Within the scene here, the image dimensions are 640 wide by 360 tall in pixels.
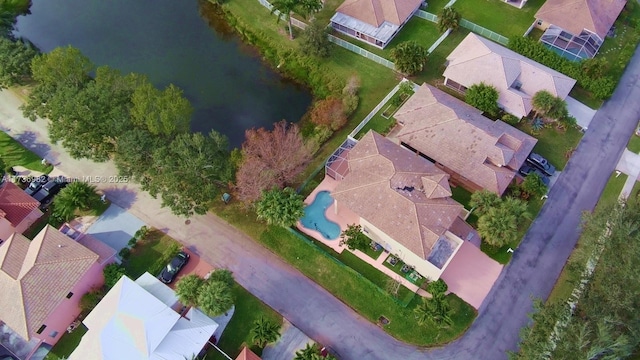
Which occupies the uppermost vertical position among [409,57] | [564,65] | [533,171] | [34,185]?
[564,65]

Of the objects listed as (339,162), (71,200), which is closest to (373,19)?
(339,162)

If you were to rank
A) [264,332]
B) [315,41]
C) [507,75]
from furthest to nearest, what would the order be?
[315,41]
[507,75]
[264,332]

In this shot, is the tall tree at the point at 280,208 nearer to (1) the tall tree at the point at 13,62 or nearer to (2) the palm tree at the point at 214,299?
(2) the palm tree at the point at 214,299

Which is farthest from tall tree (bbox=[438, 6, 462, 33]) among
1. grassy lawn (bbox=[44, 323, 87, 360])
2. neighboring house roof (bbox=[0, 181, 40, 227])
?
grassy lawn (bbox=[44, 323, 87, 360])

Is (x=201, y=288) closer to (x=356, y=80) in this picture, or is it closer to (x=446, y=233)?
(x=446, y=233)

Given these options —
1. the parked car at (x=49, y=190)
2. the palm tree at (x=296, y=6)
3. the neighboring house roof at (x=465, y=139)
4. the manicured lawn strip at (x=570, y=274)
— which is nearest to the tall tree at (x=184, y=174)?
the parked car at (x=49, y=190)

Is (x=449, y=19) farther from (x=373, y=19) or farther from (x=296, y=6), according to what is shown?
(x=296, y=6)
